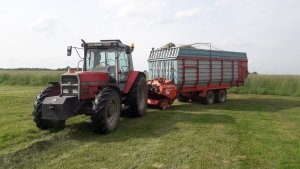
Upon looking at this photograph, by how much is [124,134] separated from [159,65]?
738 cm

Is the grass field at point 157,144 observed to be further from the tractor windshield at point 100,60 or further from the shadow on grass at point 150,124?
the tractor windshield at point 100,60

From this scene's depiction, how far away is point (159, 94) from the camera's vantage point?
45.3 feet

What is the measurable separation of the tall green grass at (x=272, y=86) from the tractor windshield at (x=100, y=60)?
14.6m

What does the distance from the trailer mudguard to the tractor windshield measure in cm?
195

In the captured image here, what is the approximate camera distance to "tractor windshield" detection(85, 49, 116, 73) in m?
10.6

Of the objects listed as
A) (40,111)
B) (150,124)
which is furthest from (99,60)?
(40,111)

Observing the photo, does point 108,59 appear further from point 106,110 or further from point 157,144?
point 157,144

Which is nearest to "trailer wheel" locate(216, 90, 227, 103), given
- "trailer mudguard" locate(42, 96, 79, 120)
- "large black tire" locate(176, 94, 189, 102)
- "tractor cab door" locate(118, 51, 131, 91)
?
"large black tire" locate(176, 94, 189, 102)

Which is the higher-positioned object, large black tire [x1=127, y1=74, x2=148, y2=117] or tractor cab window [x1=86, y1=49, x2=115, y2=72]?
tractor cab window [x1=86, y1=49, x2=115, y2=72]

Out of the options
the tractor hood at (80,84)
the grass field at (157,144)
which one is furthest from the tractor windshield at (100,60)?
the grass field at (157,144)

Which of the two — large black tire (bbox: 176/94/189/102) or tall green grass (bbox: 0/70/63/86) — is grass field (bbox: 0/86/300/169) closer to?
large black tire (bbox: 176/94/189/102)

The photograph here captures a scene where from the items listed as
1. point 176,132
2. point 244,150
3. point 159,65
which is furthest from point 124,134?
point 159,65

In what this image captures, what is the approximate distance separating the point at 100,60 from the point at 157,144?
380 cm

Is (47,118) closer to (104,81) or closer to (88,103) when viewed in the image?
(88,103)
